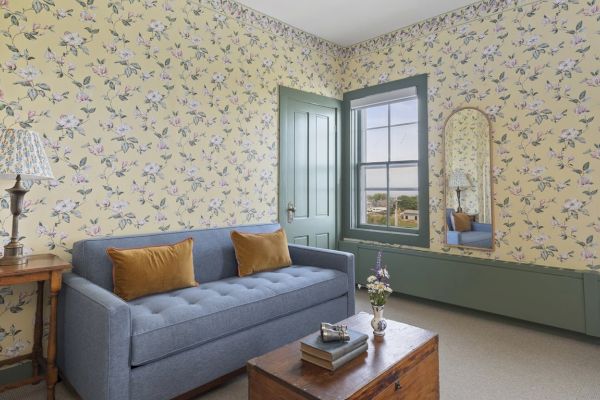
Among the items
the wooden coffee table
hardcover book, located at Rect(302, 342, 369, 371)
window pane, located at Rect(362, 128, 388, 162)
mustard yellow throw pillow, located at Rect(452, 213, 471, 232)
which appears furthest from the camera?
window pane, located at Rect(362, 128, 388, 162)

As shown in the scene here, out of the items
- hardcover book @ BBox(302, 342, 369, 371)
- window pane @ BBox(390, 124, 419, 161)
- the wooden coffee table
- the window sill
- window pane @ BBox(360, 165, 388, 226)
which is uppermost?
window pane @ BBox(390, 124, 419, 161)

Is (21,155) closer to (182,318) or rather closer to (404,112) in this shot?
(182,318)

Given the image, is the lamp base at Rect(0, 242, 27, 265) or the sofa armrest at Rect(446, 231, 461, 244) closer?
the lamp base at Rect(0, 242, 27, 265)

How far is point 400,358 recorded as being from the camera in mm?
1537

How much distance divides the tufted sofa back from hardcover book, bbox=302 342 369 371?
1.39 metres

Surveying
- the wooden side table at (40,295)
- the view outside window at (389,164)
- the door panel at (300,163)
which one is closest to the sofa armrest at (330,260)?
the door panel at (300,163)

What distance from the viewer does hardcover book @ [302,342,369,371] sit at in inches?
56.4

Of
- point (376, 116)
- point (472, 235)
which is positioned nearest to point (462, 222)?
point (472, 235)

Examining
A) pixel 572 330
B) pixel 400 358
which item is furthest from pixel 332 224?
pixel 400 358

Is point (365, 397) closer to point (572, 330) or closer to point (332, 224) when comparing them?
point (572, 330)

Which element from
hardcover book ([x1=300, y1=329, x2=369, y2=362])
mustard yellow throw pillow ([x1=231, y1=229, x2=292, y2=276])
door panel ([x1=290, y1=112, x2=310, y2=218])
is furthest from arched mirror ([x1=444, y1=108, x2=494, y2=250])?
hardcover book ([x1=300, y1=329, x2=369, y2=362])

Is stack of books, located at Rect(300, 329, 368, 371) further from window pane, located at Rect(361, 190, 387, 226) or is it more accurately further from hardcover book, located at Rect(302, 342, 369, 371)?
window pane, located at Rect(361, 190, 387, 226)

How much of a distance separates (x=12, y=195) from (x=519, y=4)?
3.97m

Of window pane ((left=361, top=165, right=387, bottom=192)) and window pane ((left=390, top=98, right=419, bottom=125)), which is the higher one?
window pane ((left=390, top=98, right=419, bottom=125))
